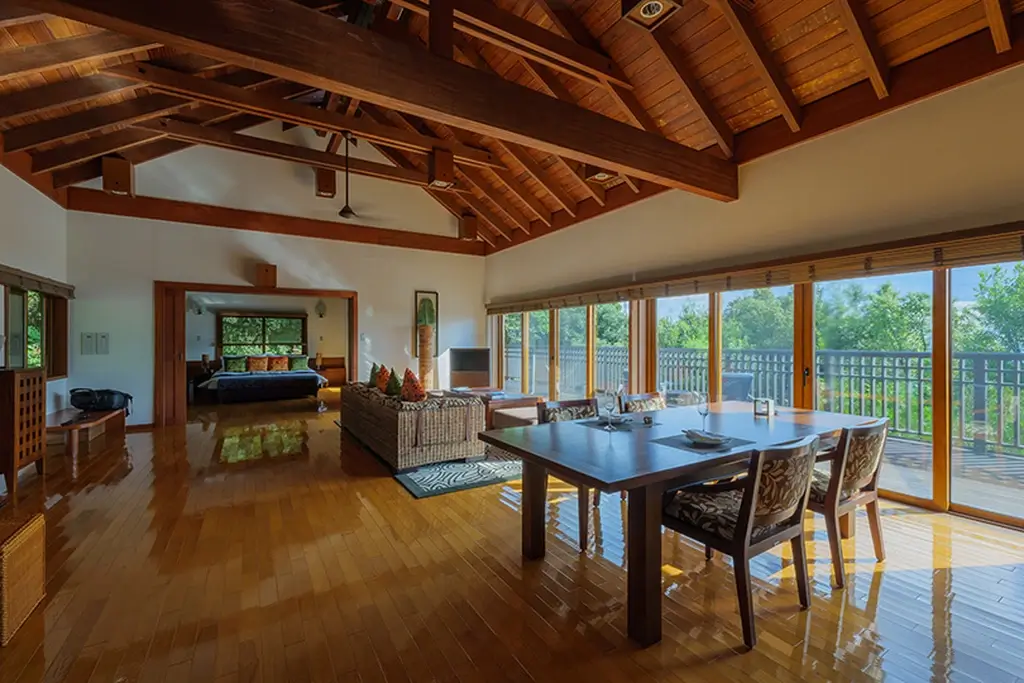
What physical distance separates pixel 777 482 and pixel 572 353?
489 centimetres

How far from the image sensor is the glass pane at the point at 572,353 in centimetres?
658

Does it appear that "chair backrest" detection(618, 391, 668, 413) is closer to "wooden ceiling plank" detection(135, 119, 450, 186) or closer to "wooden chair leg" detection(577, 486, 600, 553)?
"wooden chair leg" detection(577, 486, 600, 553)

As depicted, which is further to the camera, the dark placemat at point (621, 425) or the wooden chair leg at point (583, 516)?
the wooden chair leg at point (583, 516)

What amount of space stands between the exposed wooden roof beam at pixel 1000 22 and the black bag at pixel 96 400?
8.39 m

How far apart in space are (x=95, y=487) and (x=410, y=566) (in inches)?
120

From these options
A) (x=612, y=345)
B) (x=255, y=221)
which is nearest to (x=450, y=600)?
(x=612, y=345)

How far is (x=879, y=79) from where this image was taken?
123 inches

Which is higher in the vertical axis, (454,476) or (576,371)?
(576,371)

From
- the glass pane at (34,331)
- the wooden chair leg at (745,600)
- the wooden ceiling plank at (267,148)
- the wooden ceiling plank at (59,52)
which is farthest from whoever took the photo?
the wooden ceiling plank at (267,148)

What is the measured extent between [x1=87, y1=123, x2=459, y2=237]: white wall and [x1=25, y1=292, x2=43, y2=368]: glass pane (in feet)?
5.85

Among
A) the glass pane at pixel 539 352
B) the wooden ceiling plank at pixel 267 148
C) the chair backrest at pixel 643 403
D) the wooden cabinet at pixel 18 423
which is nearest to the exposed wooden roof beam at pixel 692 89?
the chair backrest at pixel 643 403

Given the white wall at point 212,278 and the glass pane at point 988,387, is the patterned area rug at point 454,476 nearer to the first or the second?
the glass pane at point 988,387

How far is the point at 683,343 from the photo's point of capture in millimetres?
5082

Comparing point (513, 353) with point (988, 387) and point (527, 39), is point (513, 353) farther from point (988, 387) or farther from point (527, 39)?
point (988, 387)
